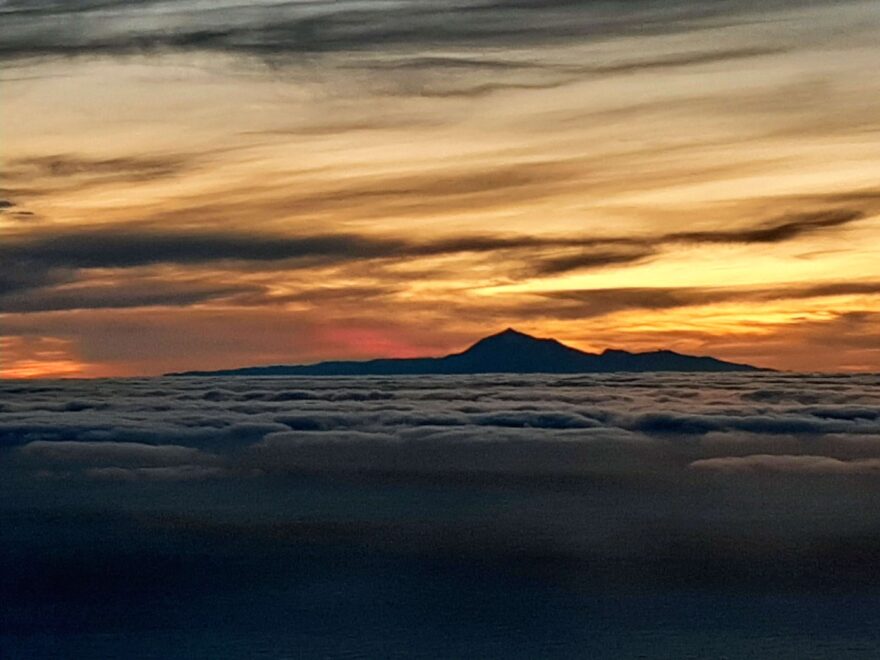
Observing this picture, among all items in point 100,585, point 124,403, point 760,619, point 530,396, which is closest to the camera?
point 760,619

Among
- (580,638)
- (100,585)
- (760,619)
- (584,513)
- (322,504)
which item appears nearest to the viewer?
(580,638)

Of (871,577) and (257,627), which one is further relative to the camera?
(871,577)

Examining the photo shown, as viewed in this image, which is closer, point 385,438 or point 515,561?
point 515,561

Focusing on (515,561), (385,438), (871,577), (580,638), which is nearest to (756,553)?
(871,577)

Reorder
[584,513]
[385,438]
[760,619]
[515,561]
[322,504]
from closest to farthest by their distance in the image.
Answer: [760,619] < [515,561] < [584,513] < [322,504] < [385,438]

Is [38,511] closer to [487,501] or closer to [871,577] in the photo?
[487,501]

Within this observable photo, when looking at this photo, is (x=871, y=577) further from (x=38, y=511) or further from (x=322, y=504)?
(x=38, y=511)

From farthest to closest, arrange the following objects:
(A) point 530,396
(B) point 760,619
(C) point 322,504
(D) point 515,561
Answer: (A) point 530,396 < (C) point 322,504 < (D) point 515,561 < (B) point 760,619

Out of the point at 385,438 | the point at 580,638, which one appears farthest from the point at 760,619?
the point at 385,438
